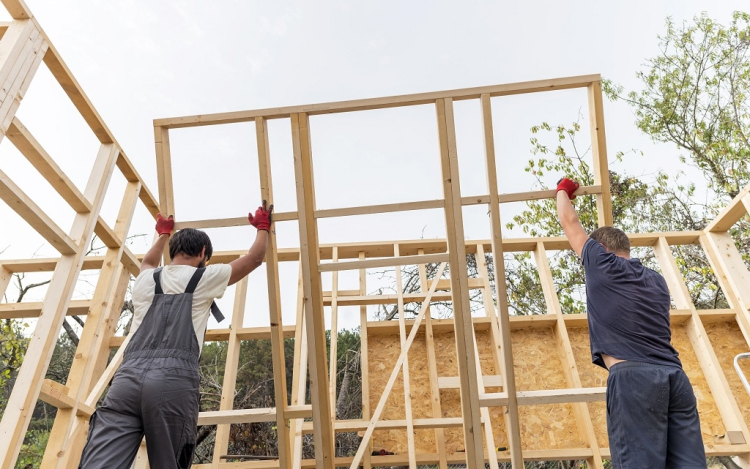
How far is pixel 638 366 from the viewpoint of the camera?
2.69 m

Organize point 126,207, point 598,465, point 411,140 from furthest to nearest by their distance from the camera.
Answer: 1. point 411,140
2. point 598,465
3. point 126,207

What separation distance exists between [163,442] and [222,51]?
1240 cm

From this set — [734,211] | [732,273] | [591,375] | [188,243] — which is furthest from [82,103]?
[732,273]

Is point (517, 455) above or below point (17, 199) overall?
below

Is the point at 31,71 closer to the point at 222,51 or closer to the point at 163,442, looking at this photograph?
the point at 163,442

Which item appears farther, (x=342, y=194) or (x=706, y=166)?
(x=342, y=194)

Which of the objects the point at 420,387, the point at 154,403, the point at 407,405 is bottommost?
the point at 154,403

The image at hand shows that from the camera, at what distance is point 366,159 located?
11.0 metres

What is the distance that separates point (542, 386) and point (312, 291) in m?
3.10

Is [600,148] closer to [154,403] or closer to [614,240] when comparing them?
[614,240]

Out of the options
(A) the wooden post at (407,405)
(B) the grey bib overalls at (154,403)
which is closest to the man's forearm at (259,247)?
(B) the grey bib overalls at (154,403)

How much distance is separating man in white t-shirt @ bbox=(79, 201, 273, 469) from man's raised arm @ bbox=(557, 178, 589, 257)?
5.32ft

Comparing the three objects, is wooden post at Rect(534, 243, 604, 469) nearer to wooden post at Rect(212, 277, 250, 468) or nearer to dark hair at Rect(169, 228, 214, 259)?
wooden post at Rect(212, 277, 250, 468)

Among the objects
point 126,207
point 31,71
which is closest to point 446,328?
point 126,207
